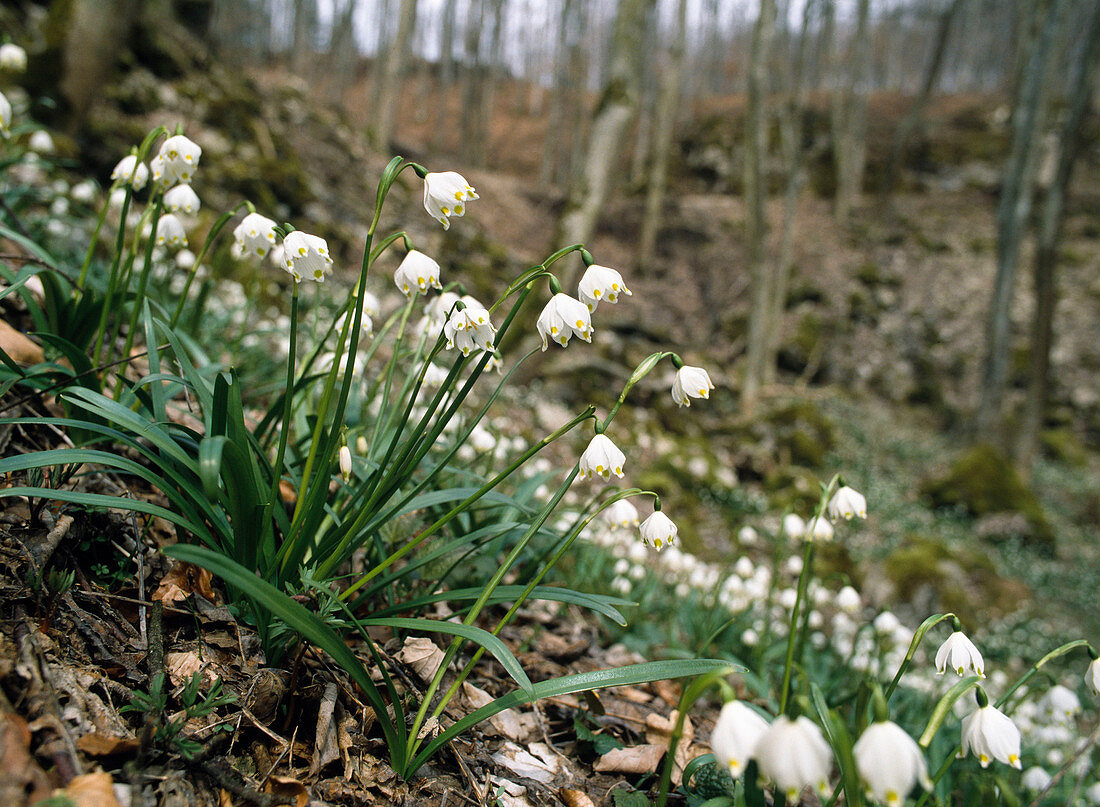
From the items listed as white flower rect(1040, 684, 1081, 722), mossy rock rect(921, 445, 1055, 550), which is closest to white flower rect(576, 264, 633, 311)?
white flower rect(1040, 684, 1081, 722)

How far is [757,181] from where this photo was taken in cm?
977

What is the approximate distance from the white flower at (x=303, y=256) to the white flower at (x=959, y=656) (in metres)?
1.68

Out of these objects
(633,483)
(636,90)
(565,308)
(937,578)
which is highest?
(636,90)

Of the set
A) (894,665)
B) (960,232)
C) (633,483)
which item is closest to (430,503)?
(894,665)

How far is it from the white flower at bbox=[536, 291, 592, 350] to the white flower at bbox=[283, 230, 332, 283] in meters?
0.52

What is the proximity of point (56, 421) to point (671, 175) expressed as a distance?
862 inches

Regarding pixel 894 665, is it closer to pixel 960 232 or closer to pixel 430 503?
pixel 430 503

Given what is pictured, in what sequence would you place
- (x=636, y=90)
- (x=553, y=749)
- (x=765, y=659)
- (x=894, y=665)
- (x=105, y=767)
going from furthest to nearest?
(x=636, y=90) → (x=894, y=665) → (x=765, y=659) → (x=553, y=749) → (x=105, y=767)

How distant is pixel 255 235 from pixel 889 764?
184 cm

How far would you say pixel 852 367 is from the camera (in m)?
14.2

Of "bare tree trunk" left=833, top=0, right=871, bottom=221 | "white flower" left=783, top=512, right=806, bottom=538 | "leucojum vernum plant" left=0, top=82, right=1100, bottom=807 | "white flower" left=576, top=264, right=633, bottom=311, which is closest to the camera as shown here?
"leucojum vernum plant" left=0, top=82, right=1100, bottom=807

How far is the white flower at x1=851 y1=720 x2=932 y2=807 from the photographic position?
35.3 inches

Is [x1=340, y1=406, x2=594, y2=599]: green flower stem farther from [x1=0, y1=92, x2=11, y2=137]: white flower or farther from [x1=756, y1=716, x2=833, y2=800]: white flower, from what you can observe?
[x1=0, y1=92, x2=11, y2=137]: white flower

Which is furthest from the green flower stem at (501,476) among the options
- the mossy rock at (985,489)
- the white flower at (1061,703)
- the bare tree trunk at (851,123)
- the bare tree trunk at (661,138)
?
the bare tree trunk at (851,123)
